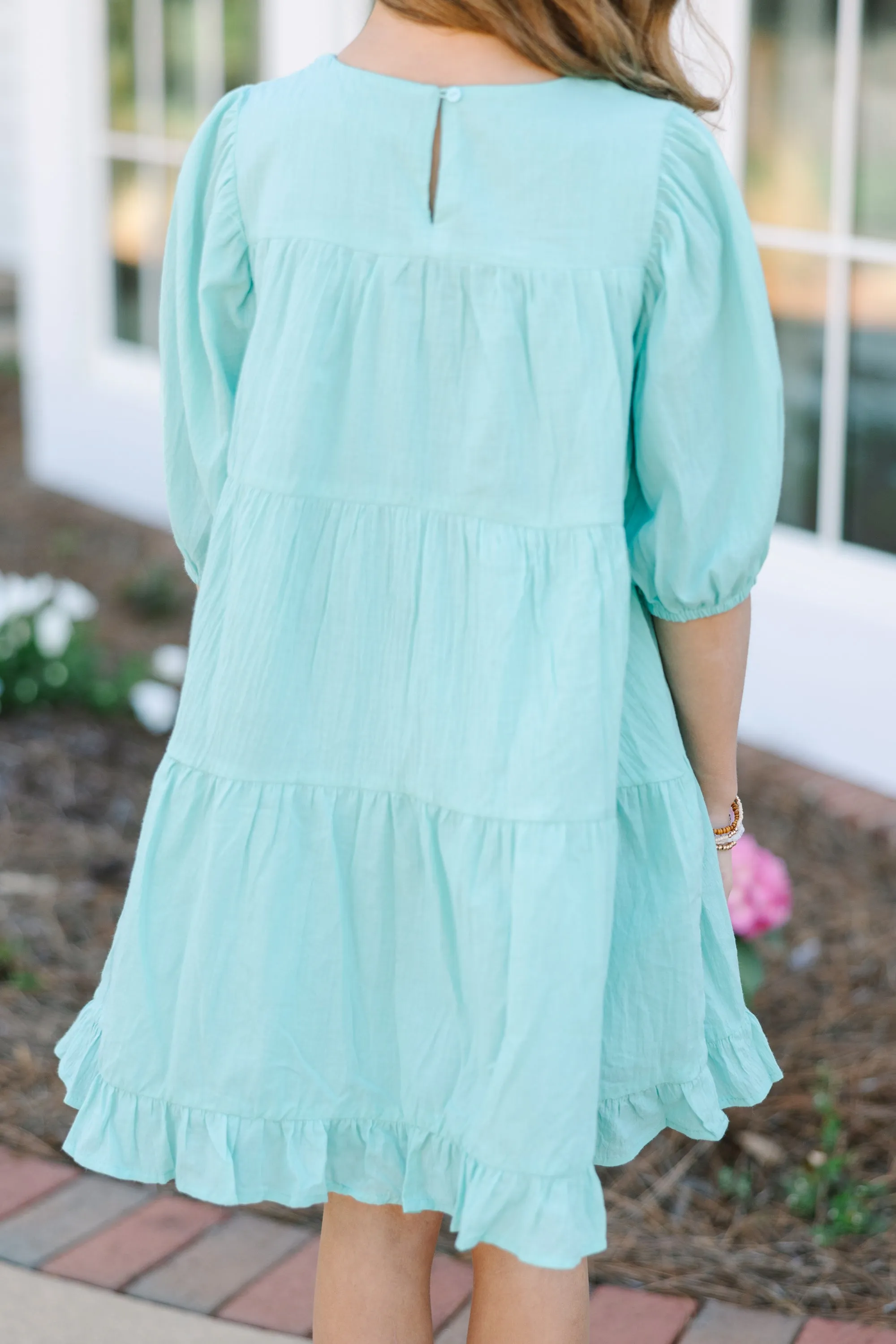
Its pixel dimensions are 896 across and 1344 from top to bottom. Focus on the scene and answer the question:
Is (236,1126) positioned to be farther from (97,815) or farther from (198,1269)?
(97,815)

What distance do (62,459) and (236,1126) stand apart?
5.03 meters

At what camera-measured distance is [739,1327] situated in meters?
2.09

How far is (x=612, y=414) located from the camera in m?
1.37

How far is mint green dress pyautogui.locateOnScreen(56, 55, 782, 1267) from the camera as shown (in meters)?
1.37

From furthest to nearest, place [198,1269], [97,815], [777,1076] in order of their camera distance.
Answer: [97,815], [198,1269], [777,1076]

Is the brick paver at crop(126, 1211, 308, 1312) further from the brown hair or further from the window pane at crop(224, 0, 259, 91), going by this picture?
the window pane at crop(224, 0, 259, 91)

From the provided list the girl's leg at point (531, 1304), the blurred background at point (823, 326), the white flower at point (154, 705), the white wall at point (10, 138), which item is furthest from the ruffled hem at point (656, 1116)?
the white wall at point (10, 138)

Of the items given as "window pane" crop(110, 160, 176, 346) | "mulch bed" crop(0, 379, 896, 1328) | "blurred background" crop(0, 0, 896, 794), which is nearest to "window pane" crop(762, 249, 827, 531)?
"blurred background" crop(0, 0, 896, 794)

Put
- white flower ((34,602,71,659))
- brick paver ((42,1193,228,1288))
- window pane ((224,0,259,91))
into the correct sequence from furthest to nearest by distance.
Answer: window pane ((224,0,259,91)), white flower ((34,602,71,659)), brick paver ((42,1193,228,1288))

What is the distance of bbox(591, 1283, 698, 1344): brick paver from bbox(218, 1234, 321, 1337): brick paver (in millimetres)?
362

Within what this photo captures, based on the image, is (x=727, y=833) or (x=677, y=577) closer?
(x=677, y=577)

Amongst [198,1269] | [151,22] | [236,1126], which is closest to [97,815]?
[198,1269]

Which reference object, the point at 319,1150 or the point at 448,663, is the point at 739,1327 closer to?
the point at 319,1150

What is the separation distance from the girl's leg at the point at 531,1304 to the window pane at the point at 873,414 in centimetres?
252
